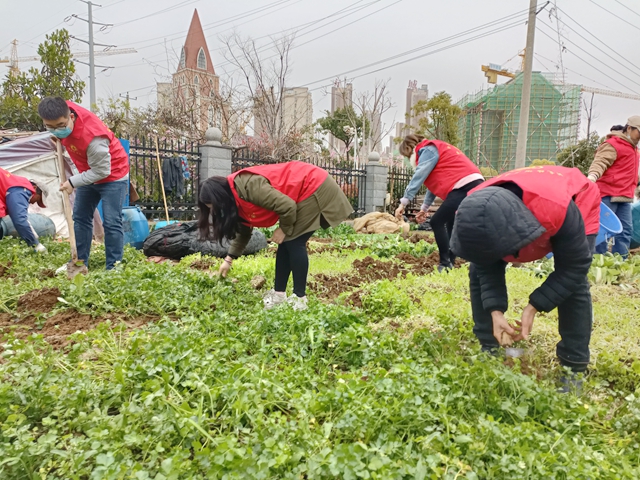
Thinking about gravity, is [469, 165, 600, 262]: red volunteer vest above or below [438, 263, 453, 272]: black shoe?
above

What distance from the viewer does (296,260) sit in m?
3.28

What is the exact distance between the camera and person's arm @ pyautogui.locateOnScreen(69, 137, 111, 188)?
4.31 m

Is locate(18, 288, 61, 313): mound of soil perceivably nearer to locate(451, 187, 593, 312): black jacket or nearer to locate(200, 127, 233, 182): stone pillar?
locate(451, 187, 593, 312): black jacket

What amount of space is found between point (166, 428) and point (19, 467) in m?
0.47

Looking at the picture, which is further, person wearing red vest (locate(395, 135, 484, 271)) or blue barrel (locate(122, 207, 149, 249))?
blue barrel (locate(122, 207, 149, 249))

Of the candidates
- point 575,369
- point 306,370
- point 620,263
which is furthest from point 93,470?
point 620,263

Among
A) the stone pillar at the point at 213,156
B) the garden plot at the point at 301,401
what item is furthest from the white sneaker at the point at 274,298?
the stone pillar at the point at 213,156

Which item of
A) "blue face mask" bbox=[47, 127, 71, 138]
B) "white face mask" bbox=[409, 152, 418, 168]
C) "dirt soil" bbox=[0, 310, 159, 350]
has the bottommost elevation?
"dirt soil" bbox=[0, 310, 159, 350]

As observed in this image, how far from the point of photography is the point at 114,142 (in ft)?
15.4

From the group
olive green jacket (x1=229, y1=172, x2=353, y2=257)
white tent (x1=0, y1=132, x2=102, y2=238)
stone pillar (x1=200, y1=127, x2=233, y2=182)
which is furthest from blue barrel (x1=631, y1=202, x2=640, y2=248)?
white tent (x1=0, y1=132, x2=102, y2=238)

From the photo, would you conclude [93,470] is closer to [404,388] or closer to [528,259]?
[404,388]

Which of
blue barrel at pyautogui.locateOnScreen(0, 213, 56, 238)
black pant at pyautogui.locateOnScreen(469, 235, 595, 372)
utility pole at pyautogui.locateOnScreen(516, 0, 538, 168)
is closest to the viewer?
black pant at pyautogui.locateOnScreen(469, 235, 595, 372)

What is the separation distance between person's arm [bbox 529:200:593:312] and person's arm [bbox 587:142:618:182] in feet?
11.6

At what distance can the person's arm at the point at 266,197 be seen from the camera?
10.00 feet
